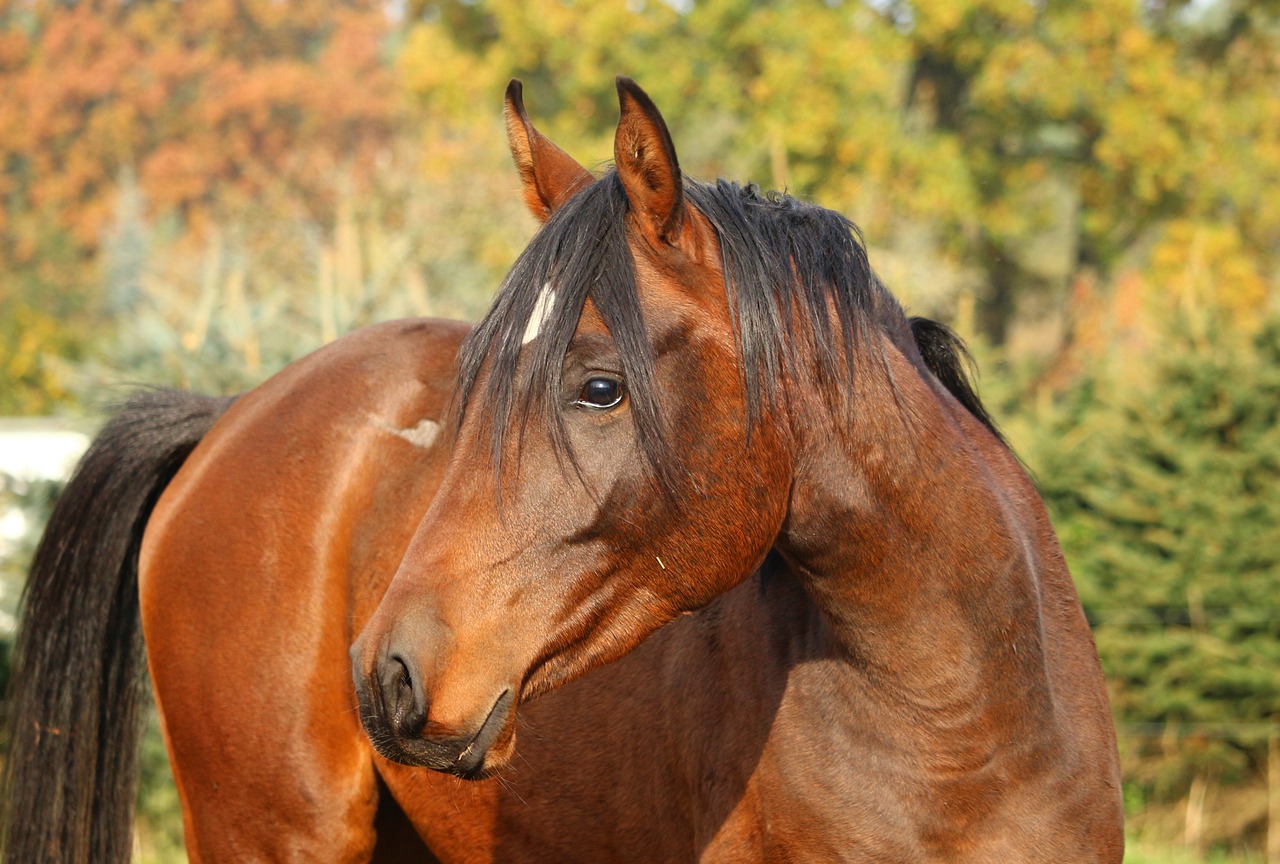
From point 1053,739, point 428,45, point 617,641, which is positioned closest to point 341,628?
point 617,641

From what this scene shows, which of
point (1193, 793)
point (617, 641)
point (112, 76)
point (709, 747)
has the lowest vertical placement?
point (1193, 793)

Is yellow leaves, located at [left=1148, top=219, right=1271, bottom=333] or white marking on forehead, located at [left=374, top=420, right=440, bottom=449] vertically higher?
yellow leaves, located at [left=1148, top=219, right=1271, bottom=333]

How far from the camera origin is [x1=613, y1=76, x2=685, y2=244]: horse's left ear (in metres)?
1.96

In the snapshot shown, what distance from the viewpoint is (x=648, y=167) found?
2.04 m

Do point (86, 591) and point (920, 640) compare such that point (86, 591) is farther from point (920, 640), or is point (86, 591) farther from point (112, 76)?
point (112, 76)

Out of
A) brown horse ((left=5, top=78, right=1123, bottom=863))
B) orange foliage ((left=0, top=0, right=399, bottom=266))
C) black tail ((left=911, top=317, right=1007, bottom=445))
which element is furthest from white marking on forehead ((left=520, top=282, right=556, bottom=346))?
orange foliage ((left=0, top=0, right=399, bottom=266))

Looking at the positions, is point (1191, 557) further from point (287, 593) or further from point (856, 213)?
point (856, 213)

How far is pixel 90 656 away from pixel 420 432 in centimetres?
126

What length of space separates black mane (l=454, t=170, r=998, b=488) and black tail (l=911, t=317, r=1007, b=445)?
494 mm

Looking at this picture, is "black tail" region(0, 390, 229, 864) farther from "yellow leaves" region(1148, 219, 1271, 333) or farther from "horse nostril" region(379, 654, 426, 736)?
"yellow leaves" region(1148, 219, 1271, 333)

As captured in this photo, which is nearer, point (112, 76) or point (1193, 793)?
point (1193, 793)

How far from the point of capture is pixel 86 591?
364cm

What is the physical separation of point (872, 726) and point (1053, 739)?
34 centimetres

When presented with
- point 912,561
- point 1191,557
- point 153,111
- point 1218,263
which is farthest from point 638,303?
point 153,111
